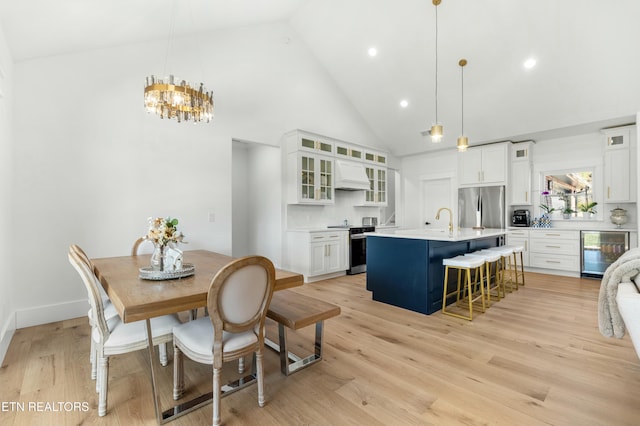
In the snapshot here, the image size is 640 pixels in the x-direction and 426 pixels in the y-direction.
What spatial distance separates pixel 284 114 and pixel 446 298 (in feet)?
12.7

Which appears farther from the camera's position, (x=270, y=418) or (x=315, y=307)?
(x=315, y=307)

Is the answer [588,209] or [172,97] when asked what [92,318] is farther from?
[588,209]

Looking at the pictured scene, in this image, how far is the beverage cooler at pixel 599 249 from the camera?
4.83 meters

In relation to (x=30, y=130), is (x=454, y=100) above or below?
above

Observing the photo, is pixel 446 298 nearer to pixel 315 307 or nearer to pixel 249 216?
pixel 315 307

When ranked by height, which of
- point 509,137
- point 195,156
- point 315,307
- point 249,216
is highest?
point 509,137

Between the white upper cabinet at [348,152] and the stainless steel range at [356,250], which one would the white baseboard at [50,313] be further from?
the white upper cabinet at [348,152]

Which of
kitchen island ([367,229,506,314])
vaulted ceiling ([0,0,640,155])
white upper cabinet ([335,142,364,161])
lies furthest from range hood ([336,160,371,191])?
kitchen island ([367,229,506,314])

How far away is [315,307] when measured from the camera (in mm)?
2352

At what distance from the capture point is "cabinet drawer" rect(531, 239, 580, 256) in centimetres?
517

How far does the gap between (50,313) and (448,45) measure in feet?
20.6

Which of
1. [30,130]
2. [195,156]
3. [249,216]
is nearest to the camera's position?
[30,130]

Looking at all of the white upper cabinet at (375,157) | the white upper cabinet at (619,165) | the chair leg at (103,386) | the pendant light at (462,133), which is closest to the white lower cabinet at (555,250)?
the white upper cabinet at (619,165)

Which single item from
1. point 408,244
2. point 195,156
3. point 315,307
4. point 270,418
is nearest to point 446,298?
point 408,244
